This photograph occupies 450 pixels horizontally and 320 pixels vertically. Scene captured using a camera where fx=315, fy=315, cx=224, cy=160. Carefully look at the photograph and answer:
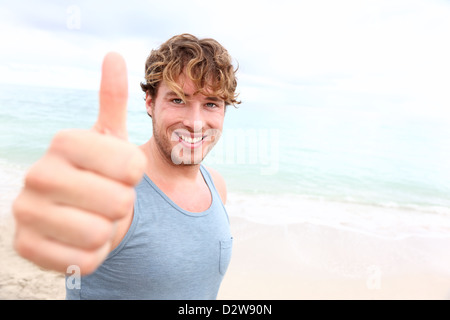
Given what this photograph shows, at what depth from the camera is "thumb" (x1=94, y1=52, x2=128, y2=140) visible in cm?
84

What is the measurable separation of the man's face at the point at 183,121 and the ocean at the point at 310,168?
537 centimetres

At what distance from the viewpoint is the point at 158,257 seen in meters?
1.58

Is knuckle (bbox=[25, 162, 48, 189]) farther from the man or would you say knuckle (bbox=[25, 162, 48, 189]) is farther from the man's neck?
the man's neck

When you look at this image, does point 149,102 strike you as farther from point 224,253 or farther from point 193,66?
point 224,253

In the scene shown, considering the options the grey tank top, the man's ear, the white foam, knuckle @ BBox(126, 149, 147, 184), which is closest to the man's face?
the man's ear

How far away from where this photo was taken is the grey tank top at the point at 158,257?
155 cm

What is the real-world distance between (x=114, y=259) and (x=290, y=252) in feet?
15.2

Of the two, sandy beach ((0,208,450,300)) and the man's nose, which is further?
sandy beach ((0,208,450,300))

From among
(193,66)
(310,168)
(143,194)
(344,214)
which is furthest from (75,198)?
(310,168)

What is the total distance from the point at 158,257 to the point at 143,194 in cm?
33

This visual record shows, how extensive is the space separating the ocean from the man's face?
537cm

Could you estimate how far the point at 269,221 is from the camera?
23.4ft

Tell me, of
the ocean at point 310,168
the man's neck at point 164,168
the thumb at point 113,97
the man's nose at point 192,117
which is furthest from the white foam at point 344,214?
the thumb at point 113,97
